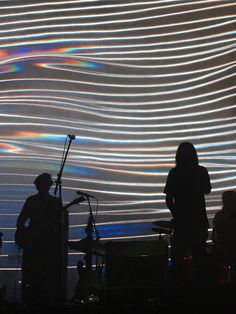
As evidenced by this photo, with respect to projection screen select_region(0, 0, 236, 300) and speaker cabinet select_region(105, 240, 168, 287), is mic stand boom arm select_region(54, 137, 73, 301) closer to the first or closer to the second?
speaker cabinet select_region(105, 240, 168, 287)

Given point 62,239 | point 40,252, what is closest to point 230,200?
point 62,239

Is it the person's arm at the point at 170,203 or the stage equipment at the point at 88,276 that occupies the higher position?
the person's arm at the point at 170,203

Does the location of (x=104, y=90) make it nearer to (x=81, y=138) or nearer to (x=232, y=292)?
(x=81, y=138)

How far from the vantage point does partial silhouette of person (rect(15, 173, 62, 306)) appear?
4586 mm

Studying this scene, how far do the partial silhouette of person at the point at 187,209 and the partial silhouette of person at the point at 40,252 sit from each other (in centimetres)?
106

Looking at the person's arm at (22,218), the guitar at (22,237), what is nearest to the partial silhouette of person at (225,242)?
the guitar at (22,237)

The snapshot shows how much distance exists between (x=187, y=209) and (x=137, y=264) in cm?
51

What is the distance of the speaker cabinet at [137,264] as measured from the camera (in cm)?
392

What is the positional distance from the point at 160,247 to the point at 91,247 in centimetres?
129

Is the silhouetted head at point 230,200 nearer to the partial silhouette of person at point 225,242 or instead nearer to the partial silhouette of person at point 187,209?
the partial silhouette of person at point 225,242

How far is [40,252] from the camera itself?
4648 mm

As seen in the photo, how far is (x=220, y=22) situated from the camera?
6.86 meters

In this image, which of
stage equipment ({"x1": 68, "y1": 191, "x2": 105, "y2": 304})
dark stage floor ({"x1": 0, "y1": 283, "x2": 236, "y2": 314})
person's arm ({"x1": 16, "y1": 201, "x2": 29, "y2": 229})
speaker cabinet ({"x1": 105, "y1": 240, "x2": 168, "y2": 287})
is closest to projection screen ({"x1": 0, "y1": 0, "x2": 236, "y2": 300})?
stage equipment ({"x1": 68, "y1": 191, "x2": 105, "y2": 304})

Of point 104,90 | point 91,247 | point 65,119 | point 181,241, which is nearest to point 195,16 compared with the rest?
point 104,90
